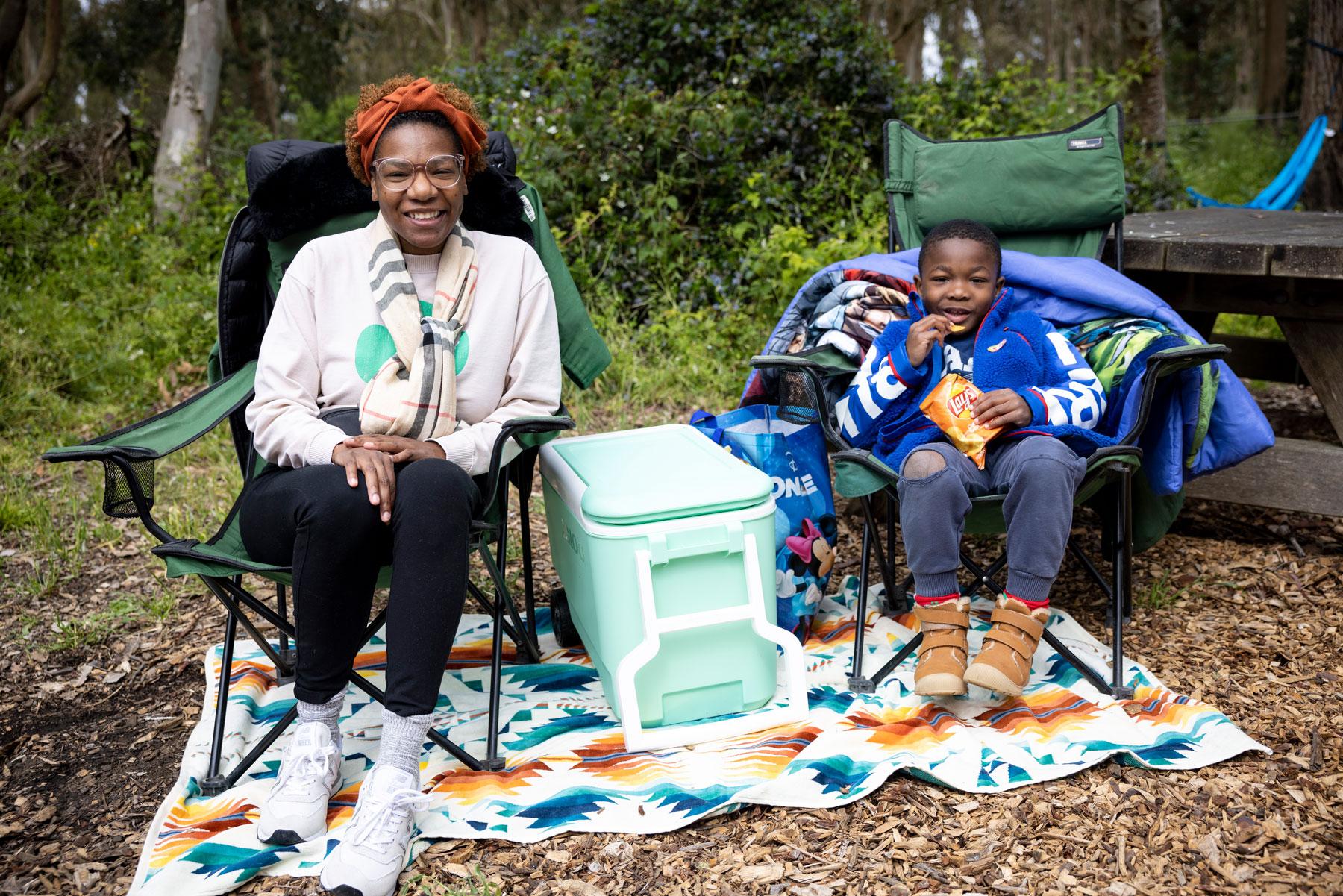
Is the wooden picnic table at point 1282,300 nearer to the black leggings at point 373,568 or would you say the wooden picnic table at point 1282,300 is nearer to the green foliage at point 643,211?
the green foliage at point 643,211

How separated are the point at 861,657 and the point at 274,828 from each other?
1339 millimetres

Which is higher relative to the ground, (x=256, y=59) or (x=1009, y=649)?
(x=256, y=59)

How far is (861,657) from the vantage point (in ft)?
8.26

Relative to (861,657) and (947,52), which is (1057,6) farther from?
(861,657)

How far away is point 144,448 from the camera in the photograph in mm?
2117

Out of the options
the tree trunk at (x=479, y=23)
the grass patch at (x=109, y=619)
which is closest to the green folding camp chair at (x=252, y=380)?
the grass patch at (x=109, y=619)

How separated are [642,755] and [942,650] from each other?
70cm

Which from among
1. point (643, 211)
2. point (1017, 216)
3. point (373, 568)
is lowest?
point (373, 568)

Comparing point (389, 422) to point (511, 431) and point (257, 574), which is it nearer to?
point (511, 431)

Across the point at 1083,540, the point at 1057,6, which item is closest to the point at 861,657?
the point at 1083,540

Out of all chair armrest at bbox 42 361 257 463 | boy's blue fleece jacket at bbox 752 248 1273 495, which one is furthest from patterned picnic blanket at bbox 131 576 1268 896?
chair armrest at bbox 42 361 257 463

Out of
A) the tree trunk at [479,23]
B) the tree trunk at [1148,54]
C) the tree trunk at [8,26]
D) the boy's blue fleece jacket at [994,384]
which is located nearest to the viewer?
the boy's blue fleece jacket at [994,384]

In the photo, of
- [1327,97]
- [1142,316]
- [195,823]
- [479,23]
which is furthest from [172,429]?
[479,23]

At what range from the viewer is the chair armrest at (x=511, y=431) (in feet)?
7.14
